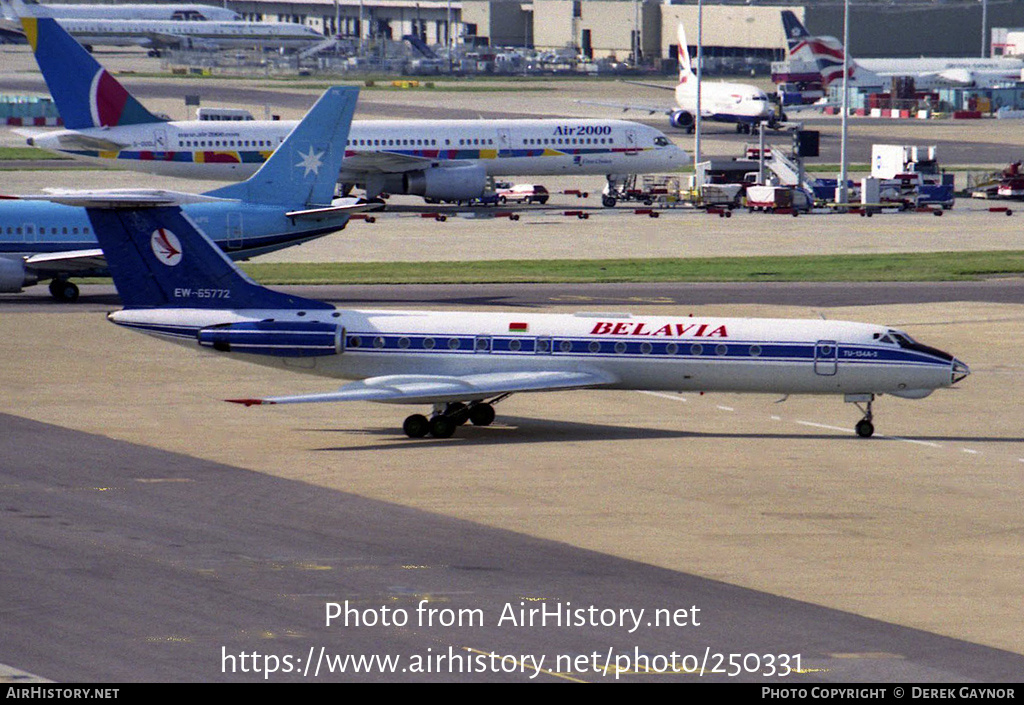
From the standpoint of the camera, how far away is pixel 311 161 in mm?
65188

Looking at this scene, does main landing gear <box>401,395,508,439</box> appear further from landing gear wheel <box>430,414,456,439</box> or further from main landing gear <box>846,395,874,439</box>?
main landing gear <box>846,395,874,439</box>

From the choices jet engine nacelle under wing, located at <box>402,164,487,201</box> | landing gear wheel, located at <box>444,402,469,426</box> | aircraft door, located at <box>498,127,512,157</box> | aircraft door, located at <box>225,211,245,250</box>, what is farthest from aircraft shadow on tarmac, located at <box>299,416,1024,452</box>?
aircraft door, located at <box>498,127,512,157</box>

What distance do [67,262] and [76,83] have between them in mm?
22794

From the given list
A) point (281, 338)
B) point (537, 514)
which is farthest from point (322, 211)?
point (537, 514)

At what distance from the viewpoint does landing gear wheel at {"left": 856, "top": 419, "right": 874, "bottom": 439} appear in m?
43.0

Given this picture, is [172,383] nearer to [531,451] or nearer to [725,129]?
[531,451]

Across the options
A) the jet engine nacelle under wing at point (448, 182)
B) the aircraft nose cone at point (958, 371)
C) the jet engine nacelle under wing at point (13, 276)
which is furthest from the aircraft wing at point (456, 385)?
the jet engine nacelle under wing at point (448, 182)

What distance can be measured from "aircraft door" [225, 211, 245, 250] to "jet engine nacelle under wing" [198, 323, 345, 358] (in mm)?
21455

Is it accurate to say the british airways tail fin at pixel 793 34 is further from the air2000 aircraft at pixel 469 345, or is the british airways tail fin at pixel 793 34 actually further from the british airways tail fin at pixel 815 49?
the air2000 aircraft at pixel 469 345

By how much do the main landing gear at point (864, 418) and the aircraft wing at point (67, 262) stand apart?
112 feet

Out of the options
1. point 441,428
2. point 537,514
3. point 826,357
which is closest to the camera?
point 537,514

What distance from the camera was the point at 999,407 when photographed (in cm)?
4716

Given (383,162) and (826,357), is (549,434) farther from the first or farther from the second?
(383,162)

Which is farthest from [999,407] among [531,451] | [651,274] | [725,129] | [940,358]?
[725,129]
